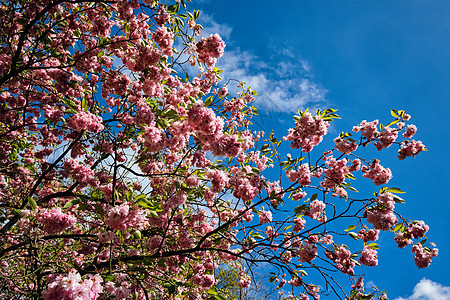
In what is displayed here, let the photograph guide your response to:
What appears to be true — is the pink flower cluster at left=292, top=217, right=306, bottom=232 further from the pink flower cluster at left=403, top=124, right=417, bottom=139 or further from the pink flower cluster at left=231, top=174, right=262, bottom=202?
the pink flower cluster at left=403, top=124, right=417, bottom=139

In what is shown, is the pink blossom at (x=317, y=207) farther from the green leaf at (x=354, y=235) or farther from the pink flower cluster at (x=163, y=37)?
the pink flower cluster at (x=163, y=37)

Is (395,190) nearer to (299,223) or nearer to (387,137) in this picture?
(387,137)

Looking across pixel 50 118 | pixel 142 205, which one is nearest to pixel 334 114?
pixel 142 205

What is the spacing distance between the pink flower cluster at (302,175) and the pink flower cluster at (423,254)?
1.77m

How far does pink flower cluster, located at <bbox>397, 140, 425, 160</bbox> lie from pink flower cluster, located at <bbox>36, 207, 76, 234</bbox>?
16.8 feet

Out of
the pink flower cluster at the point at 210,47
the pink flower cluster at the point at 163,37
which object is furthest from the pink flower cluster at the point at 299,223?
the pink flower cluster at the point at 163,37

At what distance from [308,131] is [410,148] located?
1834mm

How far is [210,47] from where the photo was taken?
420cm

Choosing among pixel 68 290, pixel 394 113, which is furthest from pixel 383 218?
pixel 68 290

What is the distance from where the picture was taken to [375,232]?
418 cm

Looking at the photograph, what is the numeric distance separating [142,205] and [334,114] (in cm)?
293

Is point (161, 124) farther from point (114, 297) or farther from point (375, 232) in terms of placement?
point (375, 232)

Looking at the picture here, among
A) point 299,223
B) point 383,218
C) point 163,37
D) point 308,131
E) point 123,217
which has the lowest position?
point 123,217

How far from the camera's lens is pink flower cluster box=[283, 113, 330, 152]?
3.79m
